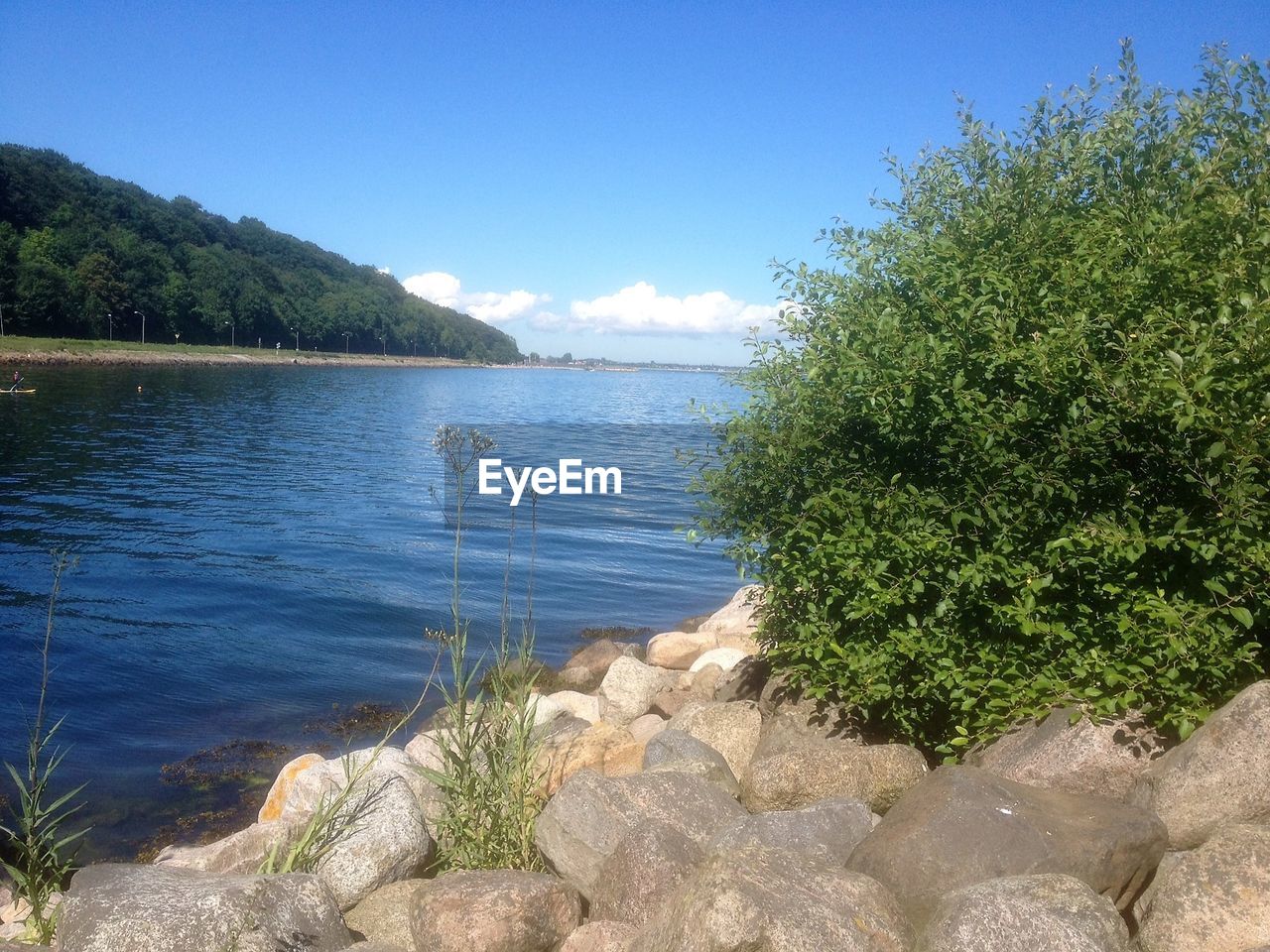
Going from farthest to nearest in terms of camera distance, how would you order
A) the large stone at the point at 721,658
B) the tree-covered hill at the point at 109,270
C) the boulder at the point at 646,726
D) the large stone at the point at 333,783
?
the tree-covered hill at the point at 109,270, the large stone at the point at 721,658, the boulder at the point at 646,726, the large stone at the point at 333,783

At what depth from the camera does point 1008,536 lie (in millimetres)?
6234

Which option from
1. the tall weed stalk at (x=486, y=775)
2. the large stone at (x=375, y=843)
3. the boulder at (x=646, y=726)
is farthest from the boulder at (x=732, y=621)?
the tall weed stalk at (x=486, y=775)

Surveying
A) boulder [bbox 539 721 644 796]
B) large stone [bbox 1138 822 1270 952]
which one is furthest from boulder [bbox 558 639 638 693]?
large stone [bbox 1138 822 1270 952]

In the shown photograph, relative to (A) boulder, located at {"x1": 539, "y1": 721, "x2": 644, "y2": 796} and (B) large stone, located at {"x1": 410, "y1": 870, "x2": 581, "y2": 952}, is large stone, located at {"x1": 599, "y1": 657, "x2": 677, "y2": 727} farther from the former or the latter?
(B) large stone, located at {"x1": 410, "y1": 870, "x2": 581, "y2": 952}

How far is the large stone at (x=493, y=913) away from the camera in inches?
208

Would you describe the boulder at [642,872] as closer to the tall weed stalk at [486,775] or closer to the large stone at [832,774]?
the tall weed stalk at [486,775]

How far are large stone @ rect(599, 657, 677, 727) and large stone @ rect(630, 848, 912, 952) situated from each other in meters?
7.67

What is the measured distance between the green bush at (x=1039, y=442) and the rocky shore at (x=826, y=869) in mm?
373

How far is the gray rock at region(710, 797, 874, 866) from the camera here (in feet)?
18.6

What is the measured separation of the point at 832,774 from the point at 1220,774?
222 centimetres

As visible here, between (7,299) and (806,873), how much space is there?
5231 inches

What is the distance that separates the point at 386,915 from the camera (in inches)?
245

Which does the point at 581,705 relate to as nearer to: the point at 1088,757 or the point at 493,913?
the point at 493,913

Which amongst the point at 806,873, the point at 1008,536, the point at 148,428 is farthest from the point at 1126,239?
the point at 148,428
